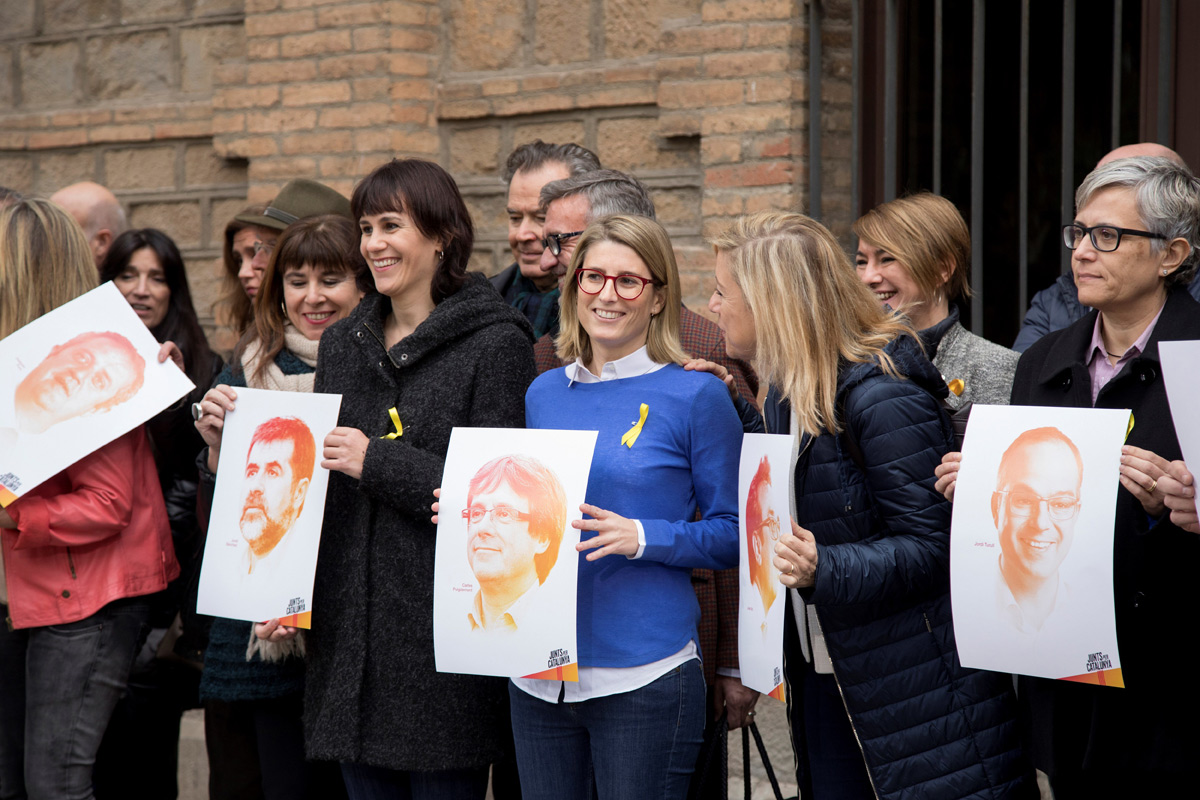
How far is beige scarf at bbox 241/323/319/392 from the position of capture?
11.5ft

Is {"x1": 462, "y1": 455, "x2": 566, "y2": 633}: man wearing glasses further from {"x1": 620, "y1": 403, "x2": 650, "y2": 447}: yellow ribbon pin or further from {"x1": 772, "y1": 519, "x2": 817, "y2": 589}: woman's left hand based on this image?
{"x1": 772, "y1": 519, "x2": 817, "y2": 589}: woman's left hand

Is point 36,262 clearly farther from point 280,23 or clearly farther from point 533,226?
point 280,23

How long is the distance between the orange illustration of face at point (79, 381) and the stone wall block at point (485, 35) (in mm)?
2941

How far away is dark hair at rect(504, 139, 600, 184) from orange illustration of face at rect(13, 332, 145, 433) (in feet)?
4.67

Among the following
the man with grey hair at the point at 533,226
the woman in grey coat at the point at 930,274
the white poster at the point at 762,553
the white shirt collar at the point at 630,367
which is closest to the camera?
the white poster at the point at 762,553

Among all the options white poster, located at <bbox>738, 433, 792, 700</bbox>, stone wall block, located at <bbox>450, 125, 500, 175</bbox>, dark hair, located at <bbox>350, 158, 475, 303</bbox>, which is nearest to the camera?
white poster, located at <bbox>738, 433, 792, 700</bbox>

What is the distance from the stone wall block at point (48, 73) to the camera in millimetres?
6922

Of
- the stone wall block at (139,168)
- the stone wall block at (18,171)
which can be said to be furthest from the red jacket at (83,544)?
the stone wall block at (18,171)

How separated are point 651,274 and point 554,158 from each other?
1.40m

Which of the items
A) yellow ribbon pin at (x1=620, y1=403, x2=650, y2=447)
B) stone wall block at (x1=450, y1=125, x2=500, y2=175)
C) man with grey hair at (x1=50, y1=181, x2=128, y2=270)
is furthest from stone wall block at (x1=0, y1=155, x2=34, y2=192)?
yellow ribbon pin at (x1=620, y1=403, x2=650, y2=447)

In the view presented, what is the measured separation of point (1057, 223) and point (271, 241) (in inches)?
134

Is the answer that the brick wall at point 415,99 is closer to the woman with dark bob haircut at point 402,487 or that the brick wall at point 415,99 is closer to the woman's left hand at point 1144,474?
the woman with dark bob haircut at point 402,487

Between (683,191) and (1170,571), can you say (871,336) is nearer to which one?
(1170,571)

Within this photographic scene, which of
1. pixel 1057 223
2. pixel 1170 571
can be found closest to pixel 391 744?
pixel 1170 571
